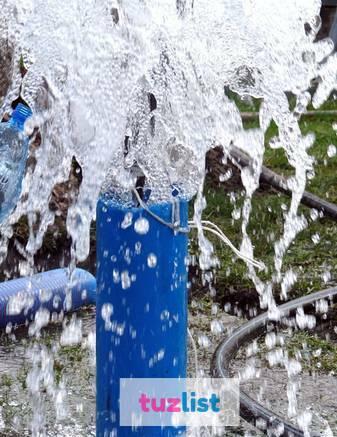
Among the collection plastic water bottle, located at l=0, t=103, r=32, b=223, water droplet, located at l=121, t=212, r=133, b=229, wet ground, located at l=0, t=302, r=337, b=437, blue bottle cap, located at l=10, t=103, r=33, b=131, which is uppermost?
blue bottle cap, located at l=10, t=103, r=33, b=131

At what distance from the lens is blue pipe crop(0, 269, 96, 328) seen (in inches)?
147

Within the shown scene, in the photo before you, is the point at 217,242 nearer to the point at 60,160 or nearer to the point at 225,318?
the point at 225,318

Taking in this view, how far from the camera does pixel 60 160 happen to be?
2.53 meters

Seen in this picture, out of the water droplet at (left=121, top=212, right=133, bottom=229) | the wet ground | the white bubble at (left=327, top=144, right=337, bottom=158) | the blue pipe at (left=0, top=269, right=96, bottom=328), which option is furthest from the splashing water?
the white bubble at (left=327, top=144, right=337, bottom=158)

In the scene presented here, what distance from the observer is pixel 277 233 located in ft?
16.1

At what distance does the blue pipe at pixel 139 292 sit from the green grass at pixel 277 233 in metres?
1.74

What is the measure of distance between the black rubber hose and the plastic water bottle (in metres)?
0.90

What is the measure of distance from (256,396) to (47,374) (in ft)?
2.18

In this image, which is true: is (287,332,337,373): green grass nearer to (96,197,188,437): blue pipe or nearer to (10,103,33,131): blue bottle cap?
(96,197,188,437): blue pipe

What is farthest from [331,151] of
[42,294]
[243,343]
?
[243,343]

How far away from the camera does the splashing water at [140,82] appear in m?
2.31

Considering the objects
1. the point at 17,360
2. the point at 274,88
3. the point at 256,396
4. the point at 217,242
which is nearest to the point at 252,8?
the point at 274,88

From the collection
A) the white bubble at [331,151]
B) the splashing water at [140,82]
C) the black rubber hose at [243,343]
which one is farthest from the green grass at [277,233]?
the splashing water at [140,82]

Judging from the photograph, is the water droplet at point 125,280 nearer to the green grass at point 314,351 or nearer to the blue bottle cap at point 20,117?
the blue bottle cap at point 20,117
